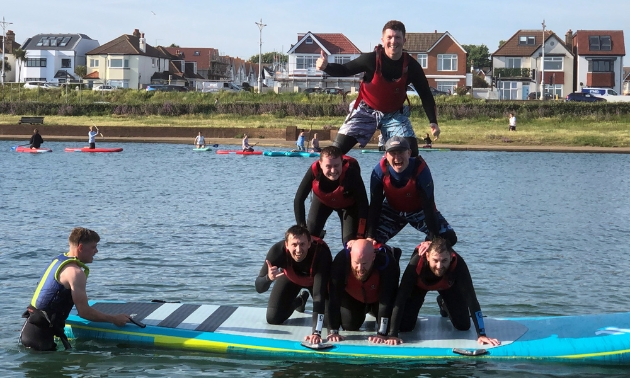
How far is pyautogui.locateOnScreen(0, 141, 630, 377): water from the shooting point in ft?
35.0

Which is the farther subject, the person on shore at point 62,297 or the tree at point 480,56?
the tree at point 480,56

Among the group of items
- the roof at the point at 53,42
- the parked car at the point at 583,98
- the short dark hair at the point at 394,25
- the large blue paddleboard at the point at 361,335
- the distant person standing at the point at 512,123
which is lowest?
the large blue paddleboard at the point at 361,335

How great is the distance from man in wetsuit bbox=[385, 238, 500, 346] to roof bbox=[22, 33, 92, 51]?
103827 millimetres

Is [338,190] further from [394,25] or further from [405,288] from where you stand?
[394,25]

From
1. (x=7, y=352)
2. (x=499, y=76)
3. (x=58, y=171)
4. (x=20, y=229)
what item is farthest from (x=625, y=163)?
(x=499, y=76)

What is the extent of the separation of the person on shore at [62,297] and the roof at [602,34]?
86743 mm

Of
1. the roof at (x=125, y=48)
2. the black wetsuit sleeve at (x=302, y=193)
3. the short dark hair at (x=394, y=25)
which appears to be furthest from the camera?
the roof at (x=125, y=48)

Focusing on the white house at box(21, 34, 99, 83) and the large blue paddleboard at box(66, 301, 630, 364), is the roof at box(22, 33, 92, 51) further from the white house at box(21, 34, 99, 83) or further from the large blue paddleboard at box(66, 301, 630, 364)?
the large blue paddleboard at box(66, 301, 630, 364)

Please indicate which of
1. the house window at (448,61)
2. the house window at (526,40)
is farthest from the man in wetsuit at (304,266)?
the house window at (526,40)

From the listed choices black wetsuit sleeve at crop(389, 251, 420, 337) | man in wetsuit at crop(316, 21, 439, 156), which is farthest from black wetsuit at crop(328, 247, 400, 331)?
man in wetsuit at crop(316, 21, 439, 156)

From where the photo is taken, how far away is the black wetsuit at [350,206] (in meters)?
10.5

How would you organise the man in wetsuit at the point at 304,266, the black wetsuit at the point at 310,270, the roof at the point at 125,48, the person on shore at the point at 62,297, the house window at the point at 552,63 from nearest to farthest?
the man in wetsuit at the point at 304,266 → the person on shore at the point at 62,297 → the black wetsuit at the point at 310,270 → the house window at the point at 552,63 → the roof at the point at 125,48

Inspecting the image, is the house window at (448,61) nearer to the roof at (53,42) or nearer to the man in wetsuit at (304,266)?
the roof at (53,42)

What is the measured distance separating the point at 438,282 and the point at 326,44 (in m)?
87.1
